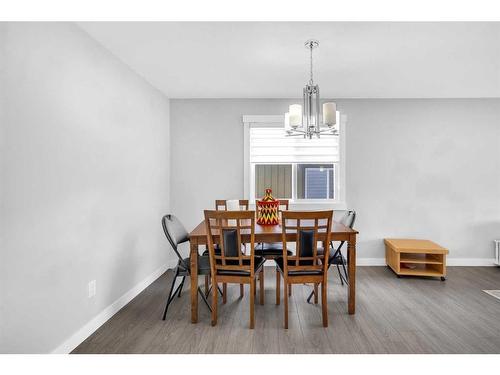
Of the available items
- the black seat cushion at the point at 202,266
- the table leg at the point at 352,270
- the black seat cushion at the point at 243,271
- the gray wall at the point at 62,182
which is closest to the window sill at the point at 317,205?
the table leg at the point at 352,270

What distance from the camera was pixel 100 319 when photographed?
247 centimetres

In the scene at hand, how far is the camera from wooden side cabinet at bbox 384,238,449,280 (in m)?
3.65

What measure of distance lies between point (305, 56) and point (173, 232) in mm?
2157

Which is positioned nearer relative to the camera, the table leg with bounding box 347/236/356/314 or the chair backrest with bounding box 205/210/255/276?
the chair backrest with bounding box 205/210/255/276

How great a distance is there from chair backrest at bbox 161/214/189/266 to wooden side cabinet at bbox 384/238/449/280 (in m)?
2.71

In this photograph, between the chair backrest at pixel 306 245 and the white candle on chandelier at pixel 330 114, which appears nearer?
the chair backrest at pixel 306 245

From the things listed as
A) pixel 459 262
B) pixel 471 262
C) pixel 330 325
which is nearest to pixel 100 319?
pixel 330 325

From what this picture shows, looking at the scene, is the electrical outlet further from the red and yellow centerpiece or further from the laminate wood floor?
the red and yellow centerpiece

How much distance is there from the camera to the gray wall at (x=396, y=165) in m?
4.27

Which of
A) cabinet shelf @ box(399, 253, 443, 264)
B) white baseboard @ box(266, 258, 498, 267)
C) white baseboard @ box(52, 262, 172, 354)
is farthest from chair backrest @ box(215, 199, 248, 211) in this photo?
cabinet shelf @ box(399, 253, 443, 264)

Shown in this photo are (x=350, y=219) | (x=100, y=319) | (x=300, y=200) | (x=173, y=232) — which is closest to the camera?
(x=100, y=319)

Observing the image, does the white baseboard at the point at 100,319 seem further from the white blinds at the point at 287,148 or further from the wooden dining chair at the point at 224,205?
the white blinds at the point at 287,148

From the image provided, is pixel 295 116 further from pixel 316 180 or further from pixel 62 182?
pixel 316 180

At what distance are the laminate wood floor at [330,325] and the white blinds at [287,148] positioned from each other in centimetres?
186
